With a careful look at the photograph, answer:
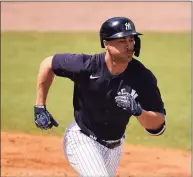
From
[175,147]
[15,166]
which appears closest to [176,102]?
[175,147]

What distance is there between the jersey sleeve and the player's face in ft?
1.00

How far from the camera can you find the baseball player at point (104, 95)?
5.06m

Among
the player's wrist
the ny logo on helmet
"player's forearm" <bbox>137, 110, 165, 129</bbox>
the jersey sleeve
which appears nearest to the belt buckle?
"player's forearm" <bbox>137, 110, 165, 129</bbox>

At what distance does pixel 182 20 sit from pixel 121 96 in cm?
1651

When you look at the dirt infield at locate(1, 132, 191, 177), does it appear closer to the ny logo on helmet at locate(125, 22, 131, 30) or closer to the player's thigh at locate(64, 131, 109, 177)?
the player's thigh at locate(64, 131, 109, 177)

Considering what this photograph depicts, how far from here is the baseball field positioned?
8.67 metres

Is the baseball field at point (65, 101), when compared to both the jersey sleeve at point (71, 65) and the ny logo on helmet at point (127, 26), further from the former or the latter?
the ny logo on helmet at point (127, 26)

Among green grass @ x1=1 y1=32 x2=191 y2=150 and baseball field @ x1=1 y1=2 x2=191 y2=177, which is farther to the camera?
green grass @ x1=1 y1=32 x2=191 y2=150

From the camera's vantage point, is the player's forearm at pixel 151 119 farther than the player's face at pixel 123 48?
Yes

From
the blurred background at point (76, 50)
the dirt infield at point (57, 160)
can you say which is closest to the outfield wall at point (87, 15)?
the blurred background at point (76, 50)

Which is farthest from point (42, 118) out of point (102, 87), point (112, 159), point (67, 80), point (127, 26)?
point (67, 80)

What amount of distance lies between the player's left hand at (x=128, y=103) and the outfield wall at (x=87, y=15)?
15204mm

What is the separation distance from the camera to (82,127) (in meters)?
5.33

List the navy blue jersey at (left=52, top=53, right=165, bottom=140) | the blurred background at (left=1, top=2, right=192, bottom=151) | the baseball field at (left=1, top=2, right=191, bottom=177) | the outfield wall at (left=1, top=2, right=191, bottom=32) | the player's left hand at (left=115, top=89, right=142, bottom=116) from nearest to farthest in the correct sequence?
the player's left hand at (left=115, top=89, right=142, bottom=116) → the navy blue jersey at (left=52, top=53, right=165, bottom=140) → the baseball field at (left=1, top=2, right=191, bottom=177) → the blurred background at (left=1, top=2, right=192, bottom=151) → the outfield wall at (left=1, top=2, right=191, bottom=32)
